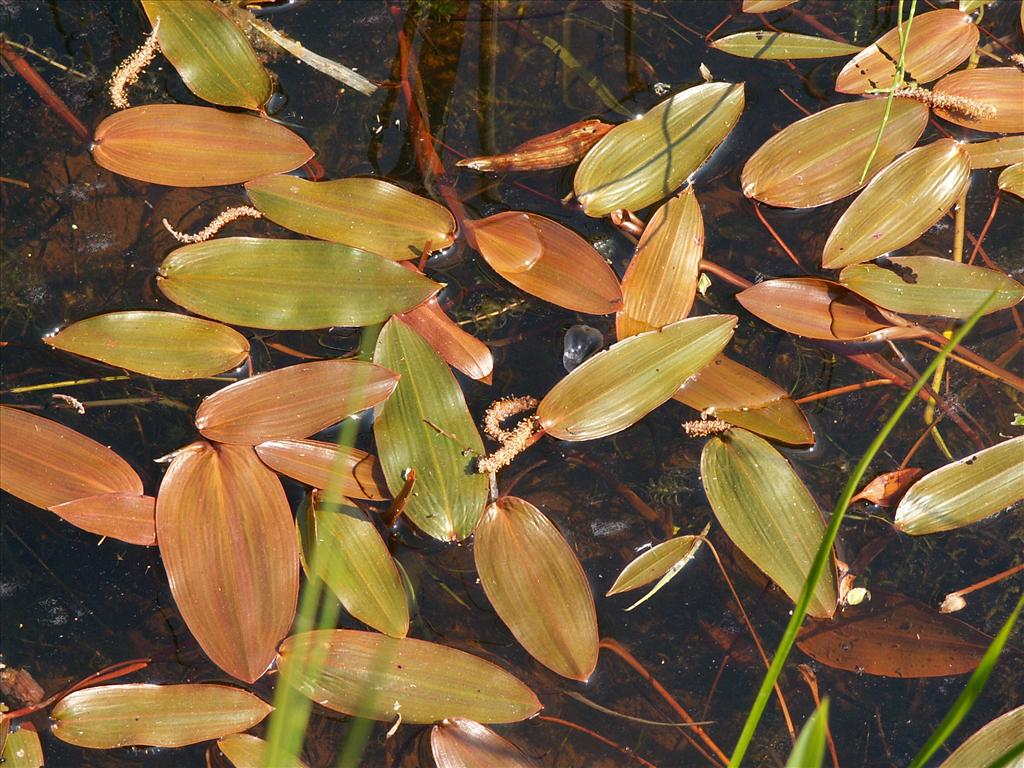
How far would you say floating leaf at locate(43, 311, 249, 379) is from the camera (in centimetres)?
160

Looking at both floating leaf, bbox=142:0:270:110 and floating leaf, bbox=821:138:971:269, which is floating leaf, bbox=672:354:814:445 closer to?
floating leaf, bbox=821:138:971:269

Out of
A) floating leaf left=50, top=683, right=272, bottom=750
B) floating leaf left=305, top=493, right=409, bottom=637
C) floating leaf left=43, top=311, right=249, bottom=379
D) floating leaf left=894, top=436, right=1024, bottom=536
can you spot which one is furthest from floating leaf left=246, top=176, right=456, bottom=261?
floating leaf left=894, top=436, right=1024, bottom=536

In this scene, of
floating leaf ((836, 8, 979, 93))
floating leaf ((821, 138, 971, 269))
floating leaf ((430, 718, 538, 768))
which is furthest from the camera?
floating leaf ((836, 8, 979, 93))

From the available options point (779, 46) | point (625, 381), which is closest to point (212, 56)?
point (625, 381)

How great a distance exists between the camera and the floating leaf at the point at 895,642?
5.14 ft

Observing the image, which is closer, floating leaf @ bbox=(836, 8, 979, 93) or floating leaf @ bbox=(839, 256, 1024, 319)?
floating leaf @ bbox=(839, 256, 1024, 319)

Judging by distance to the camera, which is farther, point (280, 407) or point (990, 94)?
point (990, 94)

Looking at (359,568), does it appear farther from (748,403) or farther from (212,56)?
(212,56)

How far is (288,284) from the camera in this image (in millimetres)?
1612

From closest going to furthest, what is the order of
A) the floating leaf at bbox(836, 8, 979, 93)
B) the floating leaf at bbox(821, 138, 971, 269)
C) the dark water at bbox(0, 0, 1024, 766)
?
the dark water at bbox(0, 0, 1024, 766), the floating leaf at bbox(821, 138, 971, 269), the floating leaf at bbox(836, 8, 979, 93)

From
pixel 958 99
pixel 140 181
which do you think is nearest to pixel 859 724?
pixel 958 99

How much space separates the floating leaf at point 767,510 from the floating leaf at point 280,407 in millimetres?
699

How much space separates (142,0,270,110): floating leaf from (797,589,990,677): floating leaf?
5.19ft

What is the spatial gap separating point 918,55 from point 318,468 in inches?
61.0
